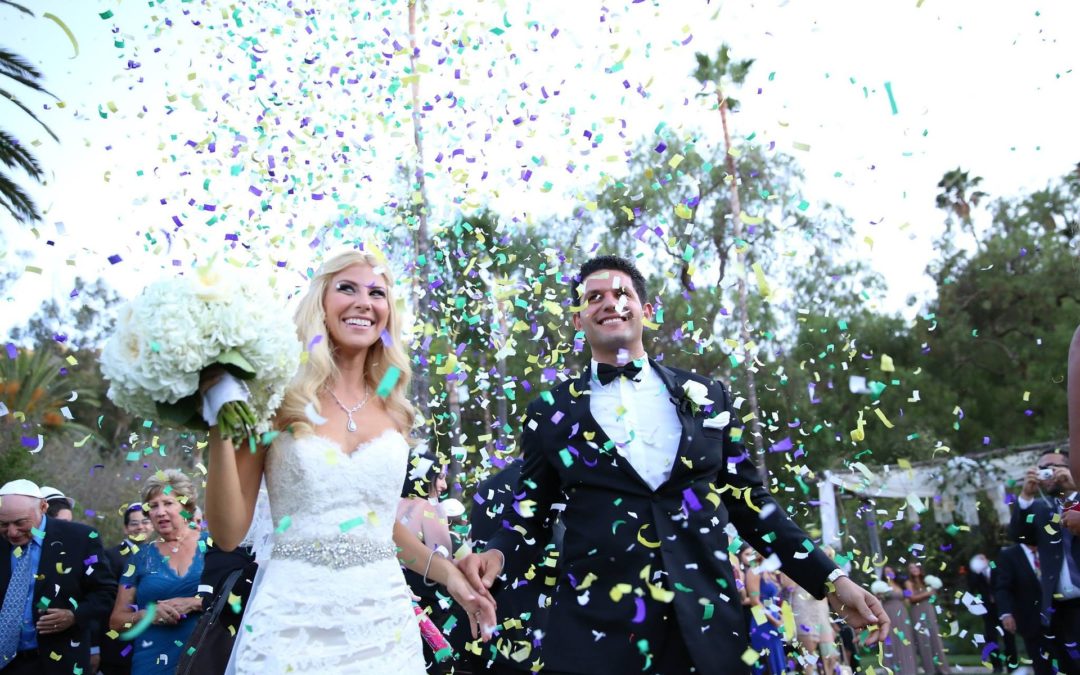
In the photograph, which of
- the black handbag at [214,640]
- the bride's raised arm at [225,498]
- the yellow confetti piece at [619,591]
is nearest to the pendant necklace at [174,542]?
the black handbag at [214,640]

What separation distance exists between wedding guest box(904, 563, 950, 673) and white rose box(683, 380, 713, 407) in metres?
11.3

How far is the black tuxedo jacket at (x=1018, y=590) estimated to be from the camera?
7.79 metres

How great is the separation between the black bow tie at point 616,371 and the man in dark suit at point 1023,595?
512cm

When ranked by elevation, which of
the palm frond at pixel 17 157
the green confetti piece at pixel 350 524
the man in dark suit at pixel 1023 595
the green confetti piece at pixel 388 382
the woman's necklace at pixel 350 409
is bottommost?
the man in dark suit at pixel 1023 595

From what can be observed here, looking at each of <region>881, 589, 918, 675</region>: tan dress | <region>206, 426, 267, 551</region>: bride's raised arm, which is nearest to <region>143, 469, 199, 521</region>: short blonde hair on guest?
<region>206, 426, 267, 551</region>: bride's raised arm

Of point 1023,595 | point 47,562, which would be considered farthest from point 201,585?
point 1023,595

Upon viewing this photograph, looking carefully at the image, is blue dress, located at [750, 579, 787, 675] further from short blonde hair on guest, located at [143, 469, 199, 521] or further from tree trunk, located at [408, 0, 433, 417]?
short blonde hair on guest, located at [143, 469, 199, 521]

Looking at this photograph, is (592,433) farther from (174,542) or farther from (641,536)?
(174,542)

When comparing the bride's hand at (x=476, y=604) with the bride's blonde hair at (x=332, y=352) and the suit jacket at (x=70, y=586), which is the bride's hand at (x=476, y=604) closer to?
the bride's blonde hair at (x=332, y=352)

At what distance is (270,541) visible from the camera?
10.6 ft

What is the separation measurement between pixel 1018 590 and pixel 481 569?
6.18 m

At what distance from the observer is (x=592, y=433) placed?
367cm

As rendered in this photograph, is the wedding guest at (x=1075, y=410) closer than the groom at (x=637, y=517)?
Yes

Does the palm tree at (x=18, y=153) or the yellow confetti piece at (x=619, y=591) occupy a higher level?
the palm tree at (x=18, y=153)
